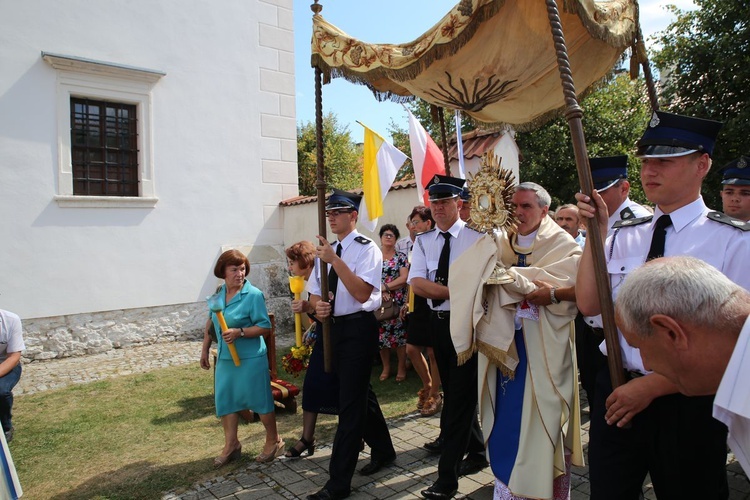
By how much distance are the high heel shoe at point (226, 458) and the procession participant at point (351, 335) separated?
110 cm

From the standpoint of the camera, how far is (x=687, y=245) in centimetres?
208

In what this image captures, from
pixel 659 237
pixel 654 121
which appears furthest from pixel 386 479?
pixel 654 121

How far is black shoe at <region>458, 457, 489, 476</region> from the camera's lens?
381 centimetres

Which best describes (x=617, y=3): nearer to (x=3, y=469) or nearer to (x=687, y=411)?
(x=687, y=411)

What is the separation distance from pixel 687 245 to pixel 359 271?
228cm

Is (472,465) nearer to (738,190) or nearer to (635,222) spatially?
(635,222)

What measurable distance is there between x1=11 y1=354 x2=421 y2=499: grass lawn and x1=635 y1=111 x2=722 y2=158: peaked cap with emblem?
3698 mm

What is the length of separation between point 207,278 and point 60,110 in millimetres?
3647

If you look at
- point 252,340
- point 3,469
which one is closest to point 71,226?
point 252,340

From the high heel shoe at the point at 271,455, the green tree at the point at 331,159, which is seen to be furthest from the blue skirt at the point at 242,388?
the green tree at the point at 331,159

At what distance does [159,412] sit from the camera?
5.68 m

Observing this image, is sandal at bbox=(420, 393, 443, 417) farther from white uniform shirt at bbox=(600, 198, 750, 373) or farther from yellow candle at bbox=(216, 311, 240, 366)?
white uniform shirt at bbox=(600, 198, 750, 373)

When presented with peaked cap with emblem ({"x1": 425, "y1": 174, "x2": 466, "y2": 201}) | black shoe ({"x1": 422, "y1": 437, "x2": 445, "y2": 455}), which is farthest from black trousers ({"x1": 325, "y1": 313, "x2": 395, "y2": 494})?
peaked cap with emblem ({"x1": 425, "y1": 174, "x2": 466, "y2": 201})

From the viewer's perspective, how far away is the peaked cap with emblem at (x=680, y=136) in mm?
2097
